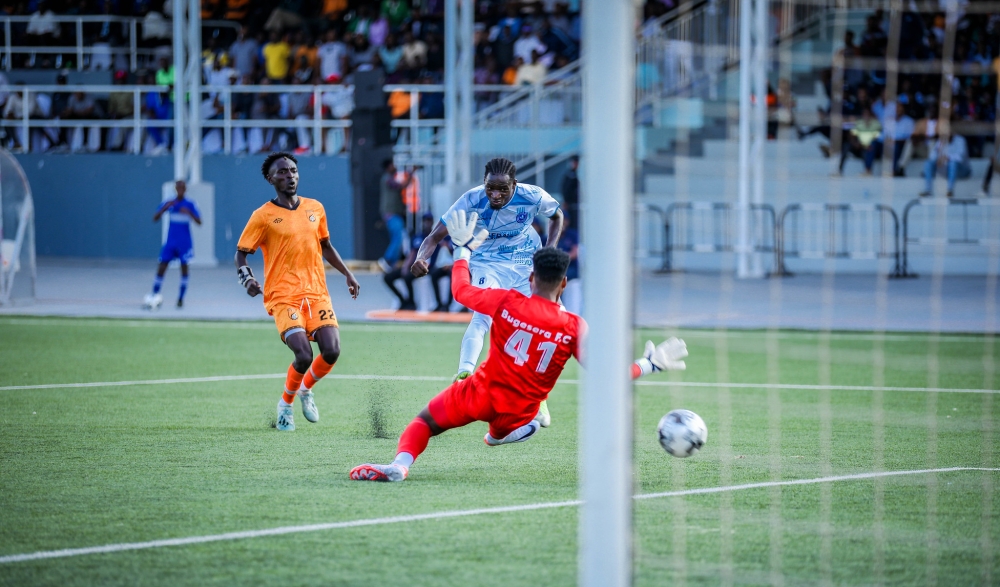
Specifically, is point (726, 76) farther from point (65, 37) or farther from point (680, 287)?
point (65, 37)

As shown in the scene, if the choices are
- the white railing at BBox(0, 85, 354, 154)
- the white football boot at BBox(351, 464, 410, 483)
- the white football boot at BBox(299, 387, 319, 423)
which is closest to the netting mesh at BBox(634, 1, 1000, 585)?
the white football boot at BBox(351, 464, 410, 483)

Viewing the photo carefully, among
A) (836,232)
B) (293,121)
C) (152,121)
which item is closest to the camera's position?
(836,232)

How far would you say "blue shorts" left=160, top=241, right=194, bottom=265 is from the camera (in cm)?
1895

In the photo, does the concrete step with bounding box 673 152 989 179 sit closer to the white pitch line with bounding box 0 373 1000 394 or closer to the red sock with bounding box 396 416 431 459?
the white pitch line with bounding box 0 373 1000 394

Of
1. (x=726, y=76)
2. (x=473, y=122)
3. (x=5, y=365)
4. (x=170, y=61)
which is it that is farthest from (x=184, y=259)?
(x=726, y=76)

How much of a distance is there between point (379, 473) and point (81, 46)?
25803 millimetres

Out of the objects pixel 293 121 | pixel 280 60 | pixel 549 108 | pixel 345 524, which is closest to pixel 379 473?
pixel 345 524

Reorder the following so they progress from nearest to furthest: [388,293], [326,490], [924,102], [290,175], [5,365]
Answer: [326,490], [290,175], [5,365], [388,293], [924,102]

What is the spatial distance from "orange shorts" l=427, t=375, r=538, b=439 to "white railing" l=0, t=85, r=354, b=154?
1994cm

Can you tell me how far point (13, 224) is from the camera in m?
19.0

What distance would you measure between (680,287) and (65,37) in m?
17.3

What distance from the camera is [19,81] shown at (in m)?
29.8

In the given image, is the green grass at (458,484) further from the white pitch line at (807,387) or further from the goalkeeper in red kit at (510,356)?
the goalkeeper in red kit at (510,356)

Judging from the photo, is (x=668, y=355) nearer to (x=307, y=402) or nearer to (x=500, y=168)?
(x=500, y=168)
